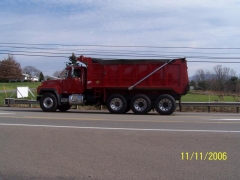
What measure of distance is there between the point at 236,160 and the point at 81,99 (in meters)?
13.2

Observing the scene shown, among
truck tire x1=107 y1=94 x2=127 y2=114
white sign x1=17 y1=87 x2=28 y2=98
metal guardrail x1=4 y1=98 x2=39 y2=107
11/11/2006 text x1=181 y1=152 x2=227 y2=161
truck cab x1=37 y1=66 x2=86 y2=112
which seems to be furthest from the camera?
white sign x1=17 y1=87 x2=28 y2=98

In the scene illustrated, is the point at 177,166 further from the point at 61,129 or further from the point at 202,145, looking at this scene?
the point at 61,129

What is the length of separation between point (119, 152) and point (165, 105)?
10.5 metres

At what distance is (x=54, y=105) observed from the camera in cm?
1962

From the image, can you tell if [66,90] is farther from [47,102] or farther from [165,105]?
[165,105]

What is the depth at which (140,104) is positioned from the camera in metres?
18.4

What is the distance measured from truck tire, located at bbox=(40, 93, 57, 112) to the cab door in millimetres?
813

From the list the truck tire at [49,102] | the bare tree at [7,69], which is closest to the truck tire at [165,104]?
the truck tire at [49,102]

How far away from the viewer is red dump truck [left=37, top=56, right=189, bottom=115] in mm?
18125

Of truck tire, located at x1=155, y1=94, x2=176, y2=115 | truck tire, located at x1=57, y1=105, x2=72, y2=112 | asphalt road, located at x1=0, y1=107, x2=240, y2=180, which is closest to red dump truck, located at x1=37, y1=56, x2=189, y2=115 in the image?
truck tire, located at x1=155, y1=94, x2=176, y2=115

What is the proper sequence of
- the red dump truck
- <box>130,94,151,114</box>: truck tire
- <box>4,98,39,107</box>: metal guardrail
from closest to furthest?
the red dump truck → <box>130,94,151,114</box>: truck tire → <box>4,98,39,107</box>: metal guardrail

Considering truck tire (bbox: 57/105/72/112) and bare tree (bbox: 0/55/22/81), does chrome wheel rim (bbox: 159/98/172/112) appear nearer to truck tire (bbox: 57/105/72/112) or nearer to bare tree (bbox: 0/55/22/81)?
truck tire (bbox: 57/105/72/112)

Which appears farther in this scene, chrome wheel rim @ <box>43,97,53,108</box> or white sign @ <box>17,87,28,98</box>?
white sign @ <box>17,87,28,98</box>

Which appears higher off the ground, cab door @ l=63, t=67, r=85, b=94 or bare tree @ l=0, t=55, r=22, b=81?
bare tree @ l=0, t=55, r=22, b=81
